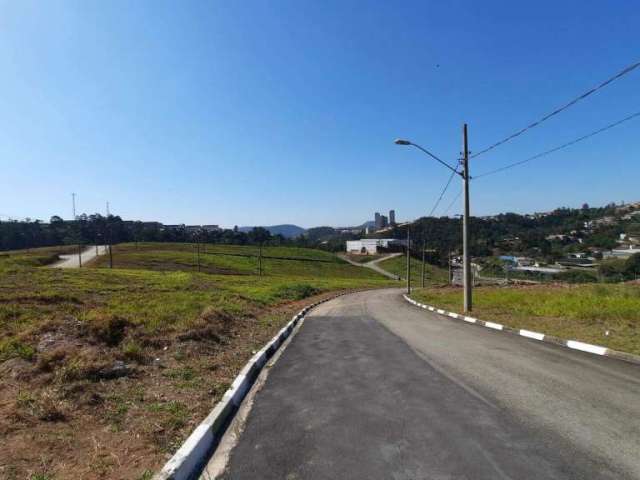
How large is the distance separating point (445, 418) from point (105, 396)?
14.6 feet

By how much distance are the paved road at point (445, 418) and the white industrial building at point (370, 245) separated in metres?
127

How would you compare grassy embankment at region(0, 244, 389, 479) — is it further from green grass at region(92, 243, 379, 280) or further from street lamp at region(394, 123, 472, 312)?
green grass at region(92, 243, 379, 280)

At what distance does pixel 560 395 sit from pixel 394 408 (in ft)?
7.79

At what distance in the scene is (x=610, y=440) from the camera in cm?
430

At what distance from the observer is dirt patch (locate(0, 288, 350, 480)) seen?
3.97 m

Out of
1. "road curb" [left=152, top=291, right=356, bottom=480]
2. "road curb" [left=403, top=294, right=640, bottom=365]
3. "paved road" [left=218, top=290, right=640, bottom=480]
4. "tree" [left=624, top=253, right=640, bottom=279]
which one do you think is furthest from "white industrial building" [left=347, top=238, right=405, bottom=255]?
"road curb" [left=152, top=291, right=356, bottom=480]

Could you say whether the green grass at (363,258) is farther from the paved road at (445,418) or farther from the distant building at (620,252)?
the paved road at (445,418)

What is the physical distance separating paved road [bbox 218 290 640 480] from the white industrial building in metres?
127

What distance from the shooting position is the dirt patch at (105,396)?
156 inches

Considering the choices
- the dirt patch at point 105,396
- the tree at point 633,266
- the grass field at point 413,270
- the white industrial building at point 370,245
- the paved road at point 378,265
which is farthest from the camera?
the white industrial building at point 370,245

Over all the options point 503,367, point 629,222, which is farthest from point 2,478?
point 629,222

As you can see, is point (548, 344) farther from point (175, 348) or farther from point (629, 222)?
point (629, 222)

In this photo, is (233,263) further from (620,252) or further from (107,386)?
(620,252)

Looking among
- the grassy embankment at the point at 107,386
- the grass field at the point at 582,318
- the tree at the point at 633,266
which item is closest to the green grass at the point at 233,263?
the tree at the point at 633,266
